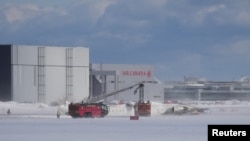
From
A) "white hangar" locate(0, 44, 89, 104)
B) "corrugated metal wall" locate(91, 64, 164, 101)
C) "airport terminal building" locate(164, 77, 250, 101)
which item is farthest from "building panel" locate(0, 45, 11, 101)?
"airport terminal building" locate(164, 77, 250, 101)

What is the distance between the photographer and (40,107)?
318 feet

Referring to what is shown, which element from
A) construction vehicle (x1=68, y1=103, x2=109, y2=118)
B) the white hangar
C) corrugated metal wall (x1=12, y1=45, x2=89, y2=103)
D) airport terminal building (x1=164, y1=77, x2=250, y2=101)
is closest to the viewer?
construction vehicle (x1=68, y1=103, x2=109, y2=118)

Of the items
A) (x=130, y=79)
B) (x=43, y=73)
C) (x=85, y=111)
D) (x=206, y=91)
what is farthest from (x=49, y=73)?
(x=206, y=91)

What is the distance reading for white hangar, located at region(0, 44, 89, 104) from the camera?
10331 centimetres

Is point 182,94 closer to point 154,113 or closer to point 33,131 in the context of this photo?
point 154,113

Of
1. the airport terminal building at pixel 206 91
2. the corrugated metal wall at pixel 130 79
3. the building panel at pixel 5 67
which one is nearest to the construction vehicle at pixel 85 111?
the building panel at pixel 5 67

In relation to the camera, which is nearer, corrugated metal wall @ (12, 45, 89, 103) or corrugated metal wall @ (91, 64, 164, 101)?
corrugated metal wall @ (12, 45, 89, 103)

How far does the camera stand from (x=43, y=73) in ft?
350

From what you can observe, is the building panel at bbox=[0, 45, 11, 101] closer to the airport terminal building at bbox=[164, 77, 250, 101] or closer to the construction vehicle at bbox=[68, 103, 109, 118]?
the construction vehicle at bbox=[68, 103, 109, 118]

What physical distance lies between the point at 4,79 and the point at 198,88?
289ft

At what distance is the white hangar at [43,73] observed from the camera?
103m

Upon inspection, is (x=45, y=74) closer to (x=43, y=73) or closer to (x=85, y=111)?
(x=43, y=73)

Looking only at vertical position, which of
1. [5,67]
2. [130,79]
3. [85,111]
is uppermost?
[5,67]

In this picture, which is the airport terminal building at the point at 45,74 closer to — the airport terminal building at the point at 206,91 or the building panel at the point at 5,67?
the building panel at the point at 5,67
